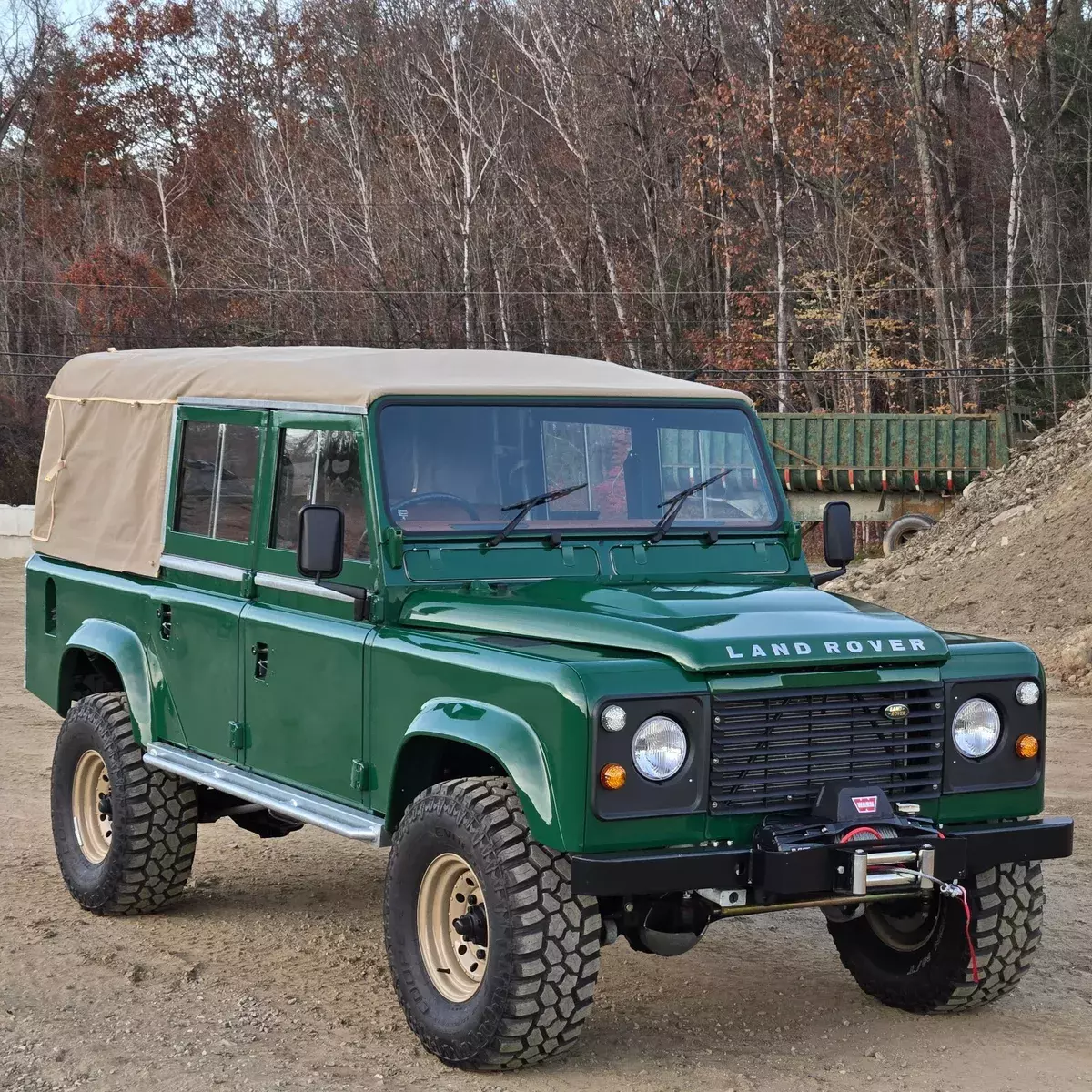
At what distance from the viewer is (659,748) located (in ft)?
15.7

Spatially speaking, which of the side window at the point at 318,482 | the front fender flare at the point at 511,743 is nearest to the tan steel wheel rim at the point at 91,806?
the side window at the point at 318,482

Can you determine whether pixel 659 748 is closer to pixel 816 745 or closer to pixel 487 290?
pixel 816 745

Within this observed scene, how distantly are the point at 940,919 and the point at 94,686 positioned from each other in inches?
161

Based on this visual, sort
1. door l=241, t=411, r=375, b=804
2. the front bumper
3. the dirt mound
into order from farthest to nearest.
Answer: the dirt mound → door l=241, t=411, r=375, b=804 → the front bumper

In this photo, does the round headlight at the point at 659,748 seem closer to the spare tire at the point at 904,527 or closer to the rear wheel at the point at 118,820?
the rear wheel at the point at 118,820

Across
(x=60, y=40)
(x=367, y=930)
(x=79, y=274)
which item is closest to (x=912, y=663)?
(x=367, y=930)

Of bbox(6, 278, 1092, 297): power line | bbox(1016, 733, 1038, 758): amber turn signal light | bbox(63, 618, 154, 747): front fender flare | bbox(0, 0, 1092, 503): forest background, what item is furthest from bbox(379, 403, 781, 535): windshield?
→ bbox(6, 278, 1092, 297): power line

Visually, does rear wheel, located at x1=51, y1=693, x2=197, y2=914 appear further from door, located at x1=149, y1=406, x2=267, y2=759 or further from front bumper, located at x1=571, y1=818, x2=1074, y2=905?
front bumper, located at x1=571, y1=818, x2=1074, y2=905

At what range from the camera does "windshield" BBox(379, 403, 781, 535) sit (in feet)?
19.4

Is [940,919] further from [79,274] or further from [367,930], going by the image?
[79,274]

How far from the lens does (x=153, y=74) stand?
1962 inches

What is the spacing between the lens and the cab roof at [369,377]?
19.9ft

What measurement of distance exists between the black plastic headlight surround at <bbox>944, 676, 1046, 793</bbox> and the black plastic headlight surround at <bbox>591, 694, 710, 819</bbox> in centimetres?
87

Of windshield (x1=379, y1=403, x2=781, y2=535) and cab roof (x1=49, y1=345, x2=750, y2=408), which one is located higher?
cab roof (x1=49, y1=345, x2=750, y2=408)
